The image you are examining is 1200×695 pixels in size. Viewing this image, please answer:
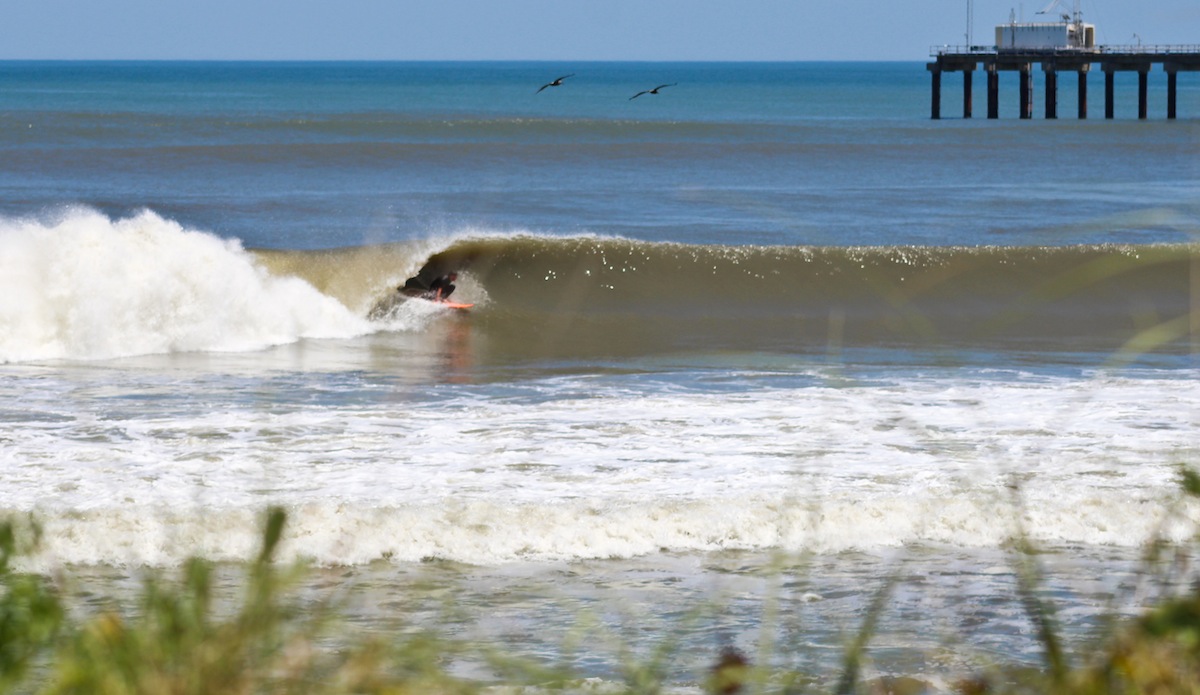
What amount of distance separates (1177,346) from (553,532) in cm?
844

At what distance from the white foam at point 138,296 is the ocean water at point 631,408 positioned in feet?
0.13

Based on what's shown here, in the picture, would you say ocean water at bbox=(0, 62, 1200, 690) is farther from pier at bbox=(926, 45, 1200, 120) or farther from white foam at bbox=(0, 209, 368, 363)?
pier at bbox=(926, 45, 1200, 120)

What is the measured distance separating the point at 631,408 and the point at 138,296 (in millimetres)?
6347

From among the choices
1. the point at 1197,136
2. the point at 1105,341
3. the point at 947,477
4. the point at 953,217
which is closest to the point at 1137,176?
the point at 953,217

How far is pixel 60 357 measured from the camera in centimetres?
1274

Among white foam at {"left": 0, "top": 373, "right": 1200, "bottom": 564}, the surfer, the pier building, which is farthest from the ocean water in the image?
the pier building

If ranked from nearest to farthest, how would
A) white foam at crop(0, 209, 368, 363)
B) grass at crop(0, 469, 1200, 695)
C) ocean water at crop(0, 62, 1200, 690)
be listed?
grass at crop(0, 469, 1200, 695) → ocean water at crop(0, 62, 1200, 690) → white foam at crop(0, 209, 368, 363)

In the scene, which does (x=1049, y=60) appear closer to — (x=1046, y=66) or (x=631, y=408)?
(x=1046, y=66)

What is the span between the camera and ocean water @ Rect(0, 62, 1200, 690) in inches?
224

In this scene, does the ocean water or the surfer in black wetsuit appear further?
the surfer in black wetsuit

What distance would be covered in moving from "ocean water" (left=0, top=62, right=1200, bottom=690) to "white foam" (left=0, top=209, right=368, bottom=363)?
4 centimetres

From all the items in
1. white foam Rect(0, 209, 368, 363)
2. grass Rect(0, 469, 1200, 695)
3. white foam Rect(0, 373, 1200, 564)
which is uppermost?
grass Rect(0, 469, 1200, 695)

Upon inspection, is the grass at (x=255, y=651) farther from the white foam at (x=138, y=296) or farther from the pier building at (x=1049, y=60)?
the pier building at (x=1049, y=60)

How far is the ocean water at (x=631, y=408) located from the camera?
569 cm
